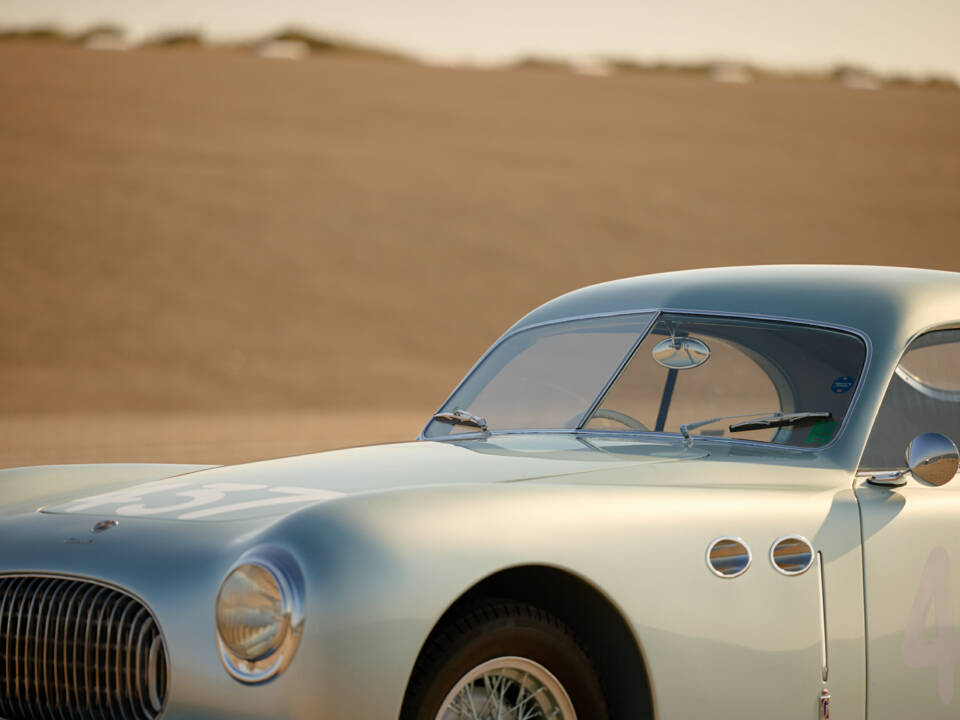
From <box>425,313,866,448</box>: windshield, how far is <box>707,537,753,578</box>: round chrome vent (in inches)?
25.5

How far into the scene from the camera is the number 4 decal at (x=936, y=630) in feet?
10.9

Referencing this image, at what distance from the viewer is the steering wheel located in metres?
4.19

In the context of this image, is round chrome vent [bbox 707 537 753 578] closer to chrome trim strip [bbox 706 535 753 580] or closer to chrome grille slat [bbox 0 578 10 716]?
chrome trim strip [bbox 706 535 753 580]

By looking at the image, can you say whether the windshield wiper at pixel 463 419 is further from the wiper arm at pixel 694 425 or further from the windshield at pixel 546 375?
the wiper arm at pixel 694 425

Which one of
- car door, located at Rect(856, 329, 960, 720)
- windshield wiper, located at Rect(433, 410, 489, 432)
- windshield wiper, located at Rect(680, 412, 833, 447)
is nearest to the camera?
car door, located at Rect(856, 329, 960, 720)

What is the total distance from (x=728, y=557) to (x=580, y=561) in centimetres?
46

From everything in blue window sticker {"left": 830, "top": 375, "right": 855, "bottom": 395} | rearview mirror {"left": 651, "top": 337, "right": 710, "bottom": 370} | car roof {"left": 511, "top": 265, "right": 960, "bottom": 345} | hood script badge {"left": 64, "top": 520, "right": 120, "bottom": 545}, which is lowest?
hood script badge {"left": 64, "top": 520, "right": 120, "bottom": 545}

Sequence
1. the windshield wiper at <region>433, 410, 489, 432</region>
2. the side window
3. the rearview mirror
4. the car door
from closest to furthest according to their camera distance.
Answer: the car door
the side window
the rearview mirror
the windshield wiper at <region>433, 410, 489, 432</region>

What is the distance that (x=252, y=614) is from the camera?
8.57 ft

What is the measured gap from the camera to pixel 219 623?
8.63 ft

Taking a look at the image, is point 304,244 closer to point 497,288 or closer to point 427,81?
point 497,288

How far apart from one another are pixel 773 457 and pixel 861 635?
23.0 inches

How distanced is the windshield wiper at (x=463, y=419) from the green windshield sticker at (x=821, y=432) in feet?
3.98

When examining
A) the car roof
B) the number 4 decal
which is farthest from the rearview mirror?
the number 4 decal
